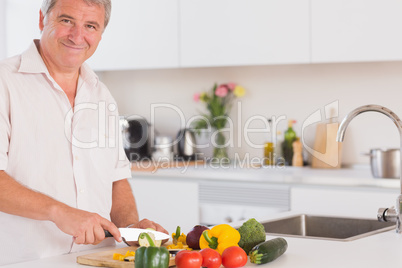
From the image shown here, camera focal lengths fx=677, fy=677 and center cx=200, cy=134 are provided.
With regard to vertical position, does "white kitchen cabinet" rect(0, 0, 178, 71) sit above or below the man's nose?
above

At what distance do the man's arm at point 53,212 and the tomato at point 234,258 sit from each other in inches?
13.2

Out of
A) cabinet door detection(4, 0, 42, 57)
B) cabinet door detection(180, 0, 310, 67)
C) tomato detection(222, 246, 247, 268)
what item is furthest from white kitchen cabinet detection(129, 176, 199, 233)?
tomato detection(222, 246, 247, 268)

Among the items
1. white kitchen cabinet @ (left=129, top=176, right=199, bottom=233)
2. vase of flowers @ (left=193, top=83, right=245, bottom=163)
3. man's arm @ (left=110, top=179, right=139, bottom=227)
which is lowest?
white kitchen cabinet @ (left=129, top=176, right=199, bottom=233)

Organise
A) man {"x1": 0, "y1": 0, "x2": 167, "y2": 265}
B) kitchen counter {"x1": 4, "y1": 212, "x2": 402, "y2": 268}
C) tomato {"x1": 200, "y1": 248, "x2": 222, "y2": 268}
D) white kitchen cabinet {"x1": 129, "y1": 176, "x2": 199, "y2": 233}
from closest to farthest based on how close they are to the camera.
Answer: tomato {"x1": 200, "y1": 248, "x2": 222, "y2": 268} → kitchen counter {"x1": 4, "y1": 212, "x2": 402, "y2": 268} → man {"x1": 0, "y1": 0, "x2": 167, "y2": 265} → white kitchen cabinet {"x1": 129, "y1": 176, "x2": 199, "y2": 233}

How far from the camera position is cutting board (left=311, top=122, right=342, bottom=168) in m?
4.09

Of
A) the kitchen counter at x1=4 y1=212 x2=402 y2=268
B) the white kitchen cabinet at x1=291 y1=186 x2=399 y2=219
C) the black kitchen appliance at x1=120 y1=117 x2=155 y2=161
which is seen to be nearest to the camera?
the kitchen counter at x1=4 y1=212 x2=402 y2=268

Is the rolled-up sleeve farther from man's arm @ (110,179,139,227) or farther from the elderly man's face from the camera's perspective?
man's arm @ (110,179,139,227)

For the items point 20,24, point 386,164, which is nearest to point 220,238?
point 386,164

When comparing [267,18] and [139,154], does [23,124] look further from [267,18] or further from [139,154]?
[139,154]

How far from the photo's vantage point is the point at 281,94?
14.3 feet

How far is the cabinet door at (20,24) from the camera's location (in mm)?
4703

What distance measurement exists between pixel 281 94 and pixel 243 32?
58 centimetres

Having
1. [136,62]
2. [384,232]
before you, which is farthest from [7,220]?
[136,62]

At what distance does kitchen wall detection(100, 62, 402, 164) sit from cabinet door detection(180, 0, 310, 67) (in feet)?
1.47
